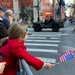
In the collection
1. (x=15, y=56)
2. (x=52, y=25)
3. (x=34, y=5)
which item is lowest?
(x=52, y=25)

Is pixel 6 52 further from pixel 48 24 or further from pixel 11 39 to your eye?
pixel 48 24

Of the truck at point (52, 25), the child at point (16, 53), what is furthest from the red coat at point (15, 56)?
the truck at point (52, 25)

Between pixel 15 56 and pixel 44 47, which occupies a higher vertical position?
pixel 15 56

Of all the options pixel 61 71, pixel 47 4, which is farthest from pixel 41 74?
pixel 47 4

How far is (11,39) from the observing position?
2777 millimetres

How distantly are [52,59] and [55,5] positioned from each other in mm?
46402

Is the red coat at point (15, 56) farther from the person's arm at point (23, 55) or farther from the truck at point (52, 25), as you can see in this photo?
the truck at point (52, 25)

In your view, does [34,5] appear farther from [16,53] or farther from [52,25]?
[16,53]

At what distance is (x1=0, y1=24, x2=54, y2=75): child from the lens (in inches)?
104

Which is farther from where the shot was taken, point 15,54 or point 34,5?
point 34,5

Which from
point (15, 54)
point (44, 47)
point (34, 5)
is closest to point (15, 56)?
point (15, 54)

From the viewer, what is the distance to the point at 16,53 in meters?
2.63

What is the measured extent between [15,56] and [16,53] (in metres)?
0.05

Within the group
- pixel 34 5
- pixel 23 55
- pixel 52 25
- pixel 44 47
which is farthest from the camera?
pixel 34 5
